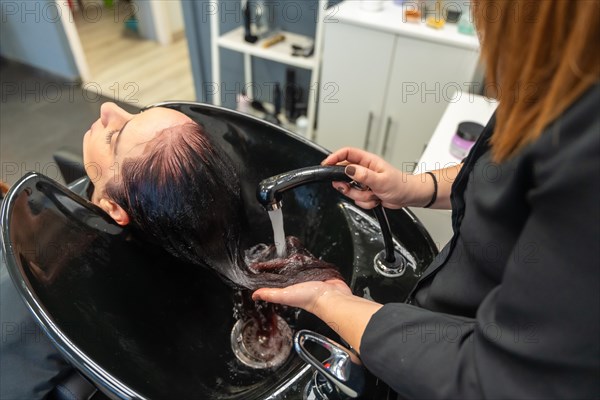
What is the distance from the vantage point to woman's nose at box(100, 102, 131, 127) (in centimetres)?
79

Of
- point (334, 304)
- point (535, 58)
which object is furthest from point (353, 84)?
point (535, 58)

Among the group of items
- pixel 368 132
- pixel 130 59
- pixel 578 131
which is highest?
pixel 578 131

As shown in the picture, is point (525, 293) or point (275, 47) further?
point (275, 47)

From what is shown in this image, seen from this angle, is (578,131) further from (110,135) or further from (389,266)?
(110,135)

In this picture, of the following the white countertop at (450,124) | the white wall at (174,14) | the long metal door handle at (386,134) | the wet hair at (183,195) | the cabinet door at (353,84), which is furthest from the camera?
the white wall at (174,14)

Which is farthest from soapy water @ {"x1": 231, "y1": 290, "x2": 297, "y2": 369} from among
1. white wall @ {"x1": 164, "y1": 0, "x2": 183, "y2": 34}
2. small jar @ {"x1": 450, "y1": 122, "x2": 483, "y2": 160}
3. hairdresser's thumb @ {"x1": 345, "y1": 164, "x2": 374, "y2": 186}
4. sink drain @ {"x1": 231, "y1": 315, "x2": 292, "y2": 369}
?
white wall @ {"x1": 164, "y1": 0, "x2": 183, "y2": 34}

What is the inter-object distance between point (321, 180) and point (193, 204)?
0.24 m

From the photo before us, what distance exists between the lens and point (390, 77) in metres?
1.69

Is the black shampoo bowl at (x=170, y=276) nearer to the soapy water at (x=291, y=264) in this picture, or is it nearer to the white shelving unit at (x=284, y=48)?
the soapy water at (x=291, y=264)

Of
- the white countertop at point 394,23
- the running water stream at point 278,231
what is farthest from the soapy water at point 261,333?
the white countertop at point 394,23

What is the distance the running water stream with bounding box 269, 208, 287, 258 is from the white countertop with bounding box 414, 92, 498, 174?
474 mm

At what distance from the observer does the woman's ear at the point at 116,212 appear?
768 mm

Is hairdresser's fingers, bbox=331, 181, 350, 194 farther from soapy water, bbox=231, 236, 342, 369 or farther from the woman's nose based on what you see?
the woman's nose

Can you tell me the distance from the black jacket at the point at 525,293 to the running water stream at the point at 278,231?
0.34 meters
